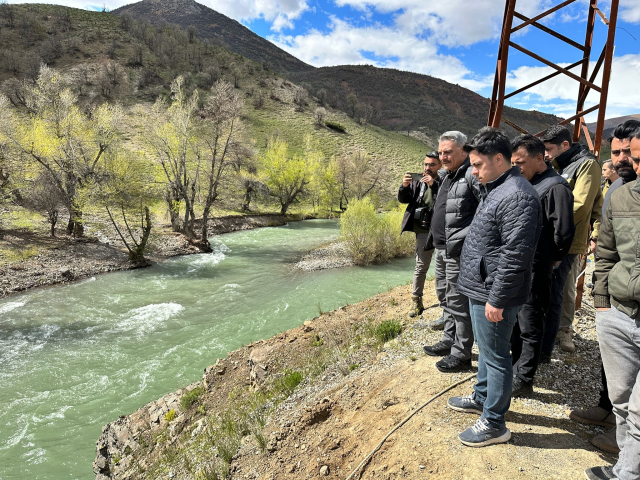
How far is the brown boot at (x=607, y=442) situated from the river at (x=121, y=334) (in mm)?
6703

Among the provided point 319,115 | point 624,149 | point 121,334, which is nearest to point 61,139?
point 121,334

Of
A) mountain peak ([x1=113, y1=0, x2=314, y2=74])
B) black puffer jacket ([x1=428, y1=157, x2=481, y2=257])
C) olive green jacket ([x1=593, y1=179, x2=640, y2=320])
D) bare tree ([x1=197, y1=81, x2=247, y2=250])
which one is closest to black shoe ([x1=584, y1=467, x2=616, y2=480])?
olive green jacket ([x1=593, y1=179, x2=640, y2=320])

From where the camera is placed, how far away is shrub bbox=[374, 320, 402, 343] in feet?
17.2

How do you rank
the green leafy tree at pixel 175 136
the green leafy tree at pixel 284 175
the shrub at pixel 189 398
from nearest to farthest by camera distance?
the shrub at pixel 189 398 < the green leafy tree at pixel 175 136 < the green leafy tree at pixel 284 175

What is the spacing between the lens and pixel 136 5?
5527 inches

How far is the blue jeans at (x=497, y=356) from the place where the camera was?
96.0 inches

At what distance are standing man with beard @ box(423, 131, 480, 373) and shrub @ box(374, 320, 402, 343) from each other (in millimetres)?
1056

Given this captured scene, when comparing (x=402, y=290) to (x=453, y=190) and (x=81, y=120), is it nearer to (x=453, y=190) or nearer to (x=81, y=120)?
(x=453, y=190)

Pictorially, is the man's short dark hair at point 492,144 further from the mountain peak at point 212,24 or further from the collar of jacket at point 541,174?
the mountain peak at point 212,24

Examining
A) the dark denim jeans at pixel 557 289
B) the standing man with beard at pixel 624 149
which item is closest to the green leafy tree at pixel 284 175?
the dark denim jeans at pixel 557 289

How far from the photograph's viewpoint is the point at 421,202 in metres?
5.12

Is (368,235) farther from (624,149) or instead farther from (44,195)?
(44,195)

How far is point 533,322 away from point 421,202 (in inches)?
97.5

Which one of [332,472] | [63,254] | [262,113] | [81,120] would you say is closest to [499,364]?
[332,472]
